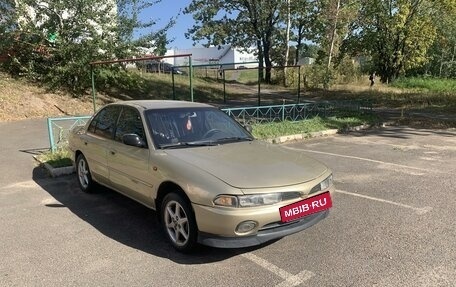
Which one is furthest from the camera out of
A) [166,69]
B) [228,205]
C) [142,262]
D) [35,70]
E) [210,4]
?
[210,4]

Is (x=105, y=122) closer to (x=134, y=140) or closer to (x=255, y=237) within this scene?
(x=134, y=140)

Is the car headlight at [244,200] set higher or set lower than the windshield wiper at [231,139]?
lower

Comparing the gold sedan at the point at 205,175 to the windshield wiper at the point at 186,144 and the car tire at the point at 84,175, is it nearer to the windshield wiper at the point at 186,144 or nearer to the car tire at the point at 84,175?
the windshield wiper at the point at 186,144

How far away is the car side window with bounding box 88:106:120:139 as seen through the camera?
5.60 meters

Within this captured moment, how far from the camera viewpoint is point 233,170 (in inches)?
158

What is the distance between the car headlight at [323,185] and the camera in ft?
13.5

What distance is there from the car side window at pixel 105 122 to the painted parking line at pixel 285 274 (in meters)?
2.63

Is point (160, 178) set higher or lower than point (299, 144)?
higher

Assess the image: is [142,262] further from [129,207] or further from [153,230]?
[129,207]

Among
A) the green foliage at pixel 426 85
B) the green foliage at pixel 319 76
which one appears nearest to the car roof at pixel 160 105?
the green foliage at pixel 319 76

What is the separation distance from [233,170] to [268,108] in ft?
31.4

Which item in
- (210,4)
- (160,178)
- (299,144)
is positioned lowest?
(299,144)

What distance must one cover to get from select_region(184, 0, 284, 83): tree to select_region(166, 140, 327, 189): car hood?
30.1 m

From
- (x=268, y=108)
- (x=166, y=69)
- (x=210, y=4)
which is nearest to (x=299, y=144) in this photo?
(x=268, y=108)
